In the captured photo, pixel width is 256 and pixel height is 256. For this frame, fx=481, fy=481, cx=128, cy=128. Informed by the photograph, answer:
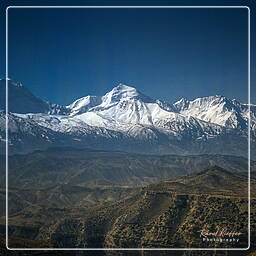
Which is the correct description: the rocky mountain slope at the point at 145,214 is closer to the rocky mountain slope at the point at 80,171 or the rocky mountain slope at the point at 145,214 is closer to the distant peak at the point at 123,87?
the rocky mountain slope at the point at 80,171

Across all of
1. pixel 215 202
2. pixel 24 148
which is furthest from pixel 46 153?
pixel 215 202

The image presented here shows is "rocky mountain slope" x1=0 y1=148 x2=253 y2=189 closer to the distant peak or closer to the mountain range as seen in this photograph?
the mountain range

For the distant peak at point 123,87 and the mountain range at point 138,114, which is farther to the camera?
the mountain range at point 138,114

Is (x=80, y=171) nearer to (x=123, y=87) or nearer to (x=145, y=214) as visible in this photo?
(x=145, y=214)

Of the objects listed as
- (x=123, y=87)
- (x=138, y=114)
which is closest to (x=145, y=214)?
(x=138, y=114)

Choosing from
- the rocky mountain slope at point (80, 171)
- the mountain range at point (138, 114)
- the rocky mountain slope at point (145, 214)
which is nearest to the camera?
the mountain range at point (138, 114)

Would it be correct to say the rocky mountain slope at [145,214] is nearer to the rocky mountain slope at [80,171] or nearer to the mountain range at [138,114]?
the mountain range at [138,114]

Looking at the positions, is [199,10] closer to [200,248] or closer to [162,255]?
[200,248]

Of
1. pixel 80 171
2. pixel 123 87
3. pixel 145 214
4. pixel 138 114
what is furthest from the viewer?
pixel 80 171

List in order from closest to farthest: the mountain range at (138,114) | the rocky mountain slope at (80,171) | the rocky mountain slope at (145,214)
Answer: the mountain range at (138,114) → the rocky mountain slope at (145,214) → the rocky mountain slope at (80,171)

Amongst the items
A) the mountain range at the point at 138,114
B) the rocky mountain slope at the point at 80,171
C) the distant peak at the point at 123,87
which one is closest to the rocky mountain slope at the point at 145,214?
the mountain range at the point at 138,114

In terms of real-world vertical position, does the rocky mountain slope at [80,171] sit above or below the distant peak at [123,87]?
below
